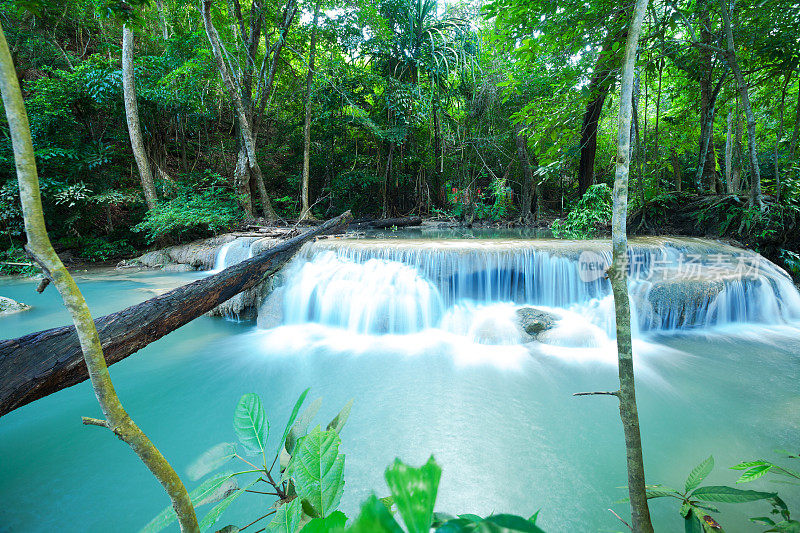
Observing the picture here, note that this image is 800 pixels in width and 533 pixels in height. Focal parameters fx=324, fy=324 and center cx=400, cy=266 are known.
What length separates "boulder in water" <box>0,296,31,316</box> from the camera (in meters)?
5.29

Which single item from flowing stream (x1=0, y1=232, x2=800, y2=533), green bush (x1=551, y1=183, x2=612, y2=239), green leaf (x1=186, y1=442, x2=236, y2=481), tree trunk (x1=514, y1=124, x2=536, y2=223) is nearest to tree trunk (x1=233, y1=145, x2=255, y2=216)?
flowing stream (x1=0, y1=232, x2=800, y2=533)

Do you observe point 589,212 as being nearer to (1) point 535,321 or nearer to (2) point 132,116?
(1) point 535,321

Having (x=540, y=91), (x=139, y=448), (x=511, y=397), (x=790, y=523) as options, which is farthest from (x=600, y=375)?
(x=540, y=91)

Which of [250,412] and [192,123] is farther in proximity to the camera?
[192,123]

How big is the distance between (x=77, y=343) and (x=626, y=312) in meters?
3.19

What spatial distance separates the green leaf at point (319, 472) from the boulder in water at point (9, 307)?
775 cm

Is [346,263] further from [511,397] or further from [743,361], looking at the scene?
[743,361]

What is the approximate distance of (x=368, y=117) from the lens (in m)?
10.0

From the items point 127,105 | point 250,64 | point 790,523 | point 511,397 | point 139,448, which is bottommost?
point 511,397

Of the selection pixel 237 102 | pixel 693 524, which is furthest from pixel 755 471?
pixel 237 102

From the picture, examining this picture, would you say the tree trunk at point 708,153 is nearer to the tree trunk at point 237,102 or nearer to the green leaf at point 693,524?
the green leaf at point 693,524

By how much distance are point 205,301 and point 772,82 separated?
35.2 ft

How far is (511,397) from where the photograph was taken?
3.12 m

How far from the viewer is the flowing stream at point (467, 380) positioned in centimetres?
213
